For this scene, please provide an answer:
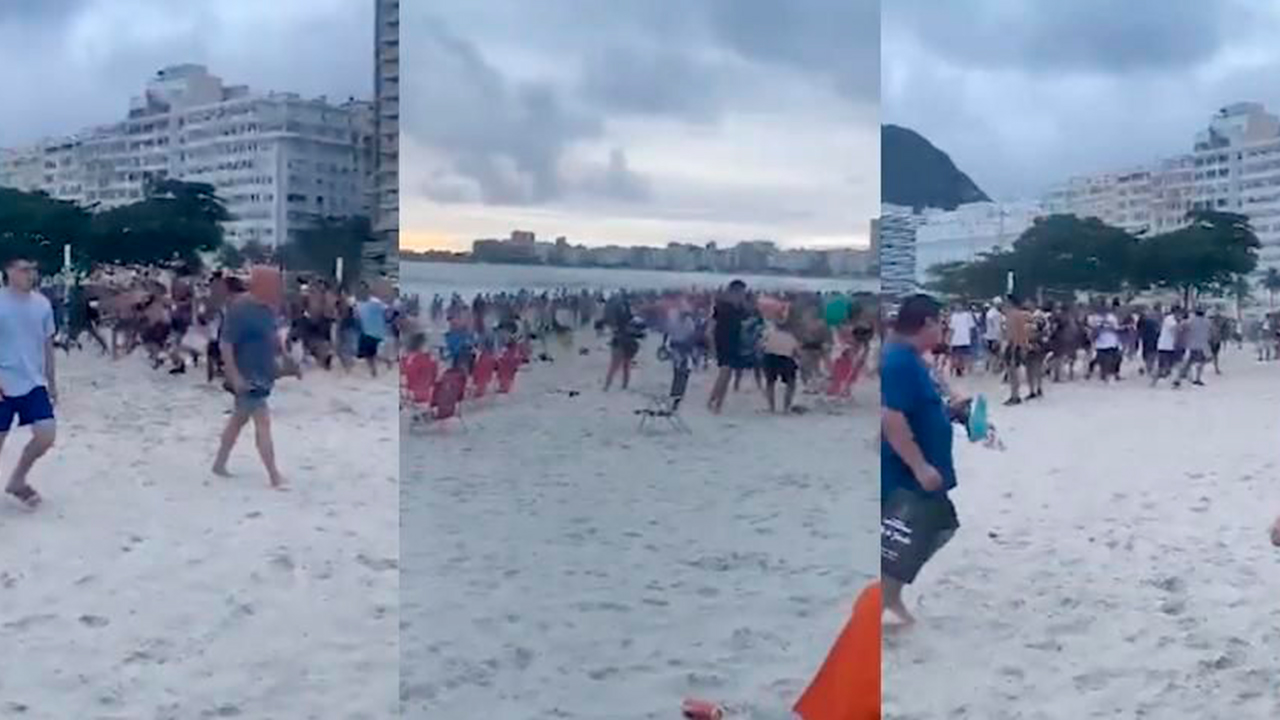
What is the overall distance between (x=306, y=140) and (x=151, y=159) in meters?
0.28

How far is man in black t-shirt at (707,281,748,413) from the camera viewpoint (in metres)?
1.90

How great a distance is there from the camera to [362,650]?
2.28 metres

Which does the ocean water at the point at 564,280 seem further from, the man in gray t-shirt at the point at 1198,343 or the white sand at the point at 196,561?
the man in gray t-shirt at the point at 1198,343

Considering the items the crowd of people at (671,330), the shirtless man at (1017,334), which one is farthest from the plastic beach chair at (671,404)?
the shirtless man at (1017,334)

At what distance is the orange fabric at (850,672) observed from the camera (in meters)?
1.98

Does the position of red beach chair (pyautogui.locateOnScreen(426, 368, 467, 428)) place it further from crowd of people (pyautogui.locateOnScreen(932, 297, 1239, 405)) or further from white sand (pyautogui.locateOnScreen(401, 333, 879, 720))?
crowd of people (pyautogui.locateOnScreen(932, 297, 1239, 405))

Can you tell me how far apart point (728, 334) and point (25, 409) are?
114 cm

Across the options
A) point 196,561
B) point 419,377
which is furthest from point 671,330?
point 196,561

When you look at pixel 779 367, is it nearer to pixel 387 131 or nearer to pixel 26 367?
pixel 387 131

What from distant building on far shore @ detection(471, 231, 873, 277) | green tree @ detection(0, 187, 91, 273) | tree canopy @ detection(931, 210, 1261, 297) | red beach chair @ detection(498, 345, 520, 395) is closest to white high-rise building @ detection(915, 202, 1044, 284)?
tree canopy @ detection(931, 210, 1261, 297)

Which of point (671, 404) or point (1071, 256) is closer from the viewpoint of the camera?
point (671, 404)

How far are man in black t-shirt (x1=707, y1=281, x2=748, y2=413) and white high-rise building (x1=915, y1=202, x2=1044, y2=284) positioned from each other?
0.42 metres

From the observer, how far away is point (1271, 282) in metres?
2.58

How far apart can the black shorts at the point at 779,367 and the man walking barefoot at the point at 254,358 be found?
2.76 feet
